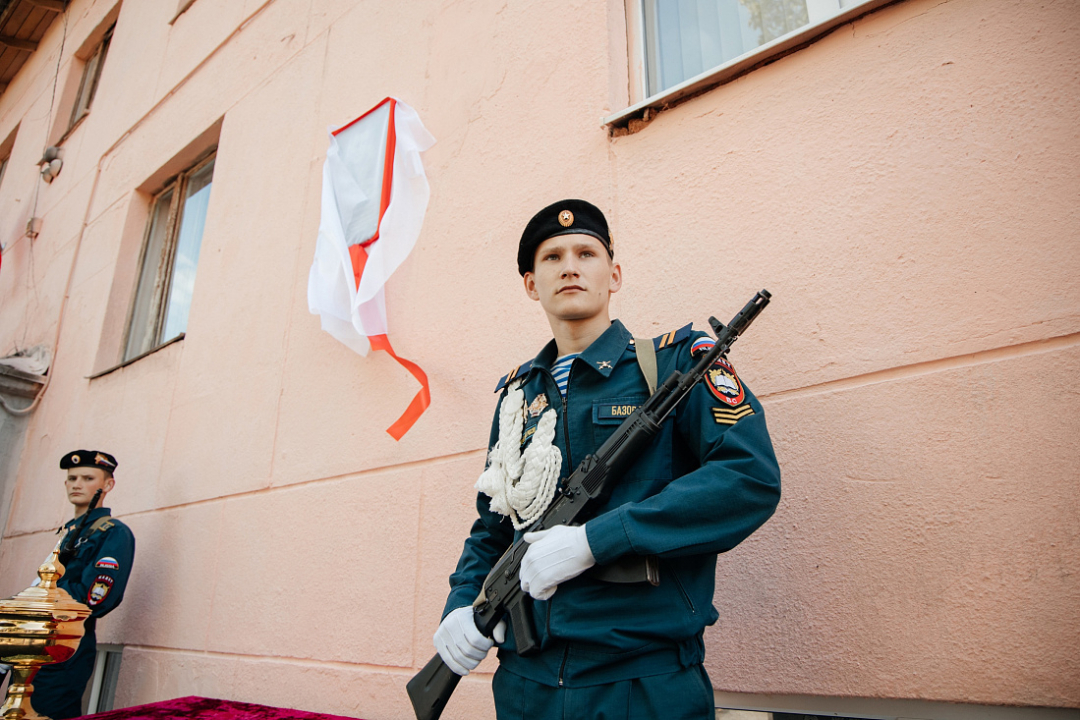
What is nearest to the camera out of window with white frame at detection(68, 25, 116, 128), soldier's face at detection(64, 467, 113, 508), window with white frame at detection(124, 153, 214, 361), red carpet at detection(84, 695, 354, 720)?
red carpet at detection(84, 695, 354, 720)

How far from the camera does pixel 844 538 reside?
183 cm

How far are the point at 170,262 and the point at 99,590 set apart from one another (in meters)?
2.85

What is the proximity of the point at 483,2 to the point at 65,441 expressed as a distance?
4.60 meters

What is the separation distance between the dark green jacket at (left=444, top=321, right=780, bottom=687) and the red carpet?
4.93ft

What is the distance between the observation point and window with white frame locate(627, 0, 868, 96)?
98.7 inches

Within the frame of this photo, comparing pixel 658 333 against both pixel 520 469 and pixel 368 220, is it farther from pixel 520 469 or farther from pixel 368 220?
pixel 368 220

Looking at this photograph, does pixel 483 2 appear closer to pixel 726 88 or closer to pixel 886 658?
pixel 726 88

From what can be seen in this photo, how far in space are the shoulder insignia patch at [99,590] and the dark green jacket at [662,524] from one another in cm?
317

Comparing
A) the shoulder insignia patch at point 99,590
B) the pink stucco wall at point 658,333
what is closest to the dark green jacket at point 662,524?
the pink stucco wall at point 658,333

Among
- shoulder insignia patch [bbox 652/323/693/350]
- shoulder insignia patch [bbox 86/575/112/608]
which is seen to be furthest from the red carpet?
shoulder insignia patch [bbox 652/323/693/350]

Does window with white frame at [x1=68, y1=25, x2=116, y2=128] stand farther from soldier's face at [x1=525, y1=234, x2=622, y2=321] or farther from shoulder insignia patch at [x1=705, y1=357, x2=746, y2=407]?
shoulder insignia patch at [x1=705, y1=357, x2=746, y2=407]

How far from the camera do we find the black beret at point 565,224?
1.86 metres

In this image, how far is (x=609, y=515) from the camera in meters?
1.38

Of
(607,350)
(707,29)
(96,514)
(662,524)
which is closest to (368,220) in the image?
(707,29)
